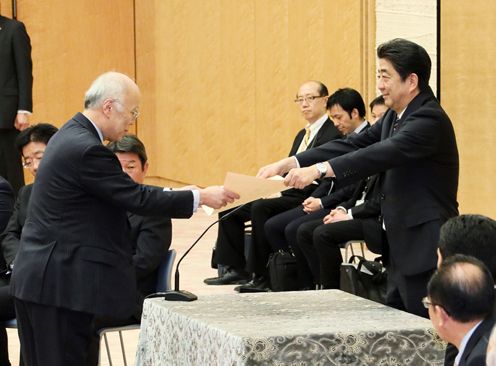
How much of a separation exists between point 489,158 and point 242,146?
444 cm

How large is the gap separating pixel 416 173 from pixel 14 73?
17.9ft

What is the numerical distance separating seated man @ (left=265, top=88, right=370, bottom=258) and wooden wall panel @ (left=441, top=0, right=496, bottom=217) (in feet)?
3.86

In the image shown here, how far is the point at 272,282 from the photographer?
302 inches

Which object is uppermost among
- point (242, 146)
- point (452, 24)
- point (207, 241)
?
point (452, 24)

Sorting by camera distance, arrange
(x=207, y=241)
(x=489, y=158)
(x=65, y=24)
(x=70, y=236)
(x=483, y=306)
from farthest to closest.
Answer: (x=65, y=24) → (x=207, y=241) → (x=489, y=158) → (x=70, y=236) → (x=483, y=306)

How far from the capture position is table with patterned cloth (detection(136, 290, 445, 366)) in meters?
3.68

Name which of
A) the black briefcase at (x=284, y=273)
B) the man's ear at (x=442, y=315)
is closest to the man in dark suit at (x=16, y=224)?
the black briefcase at (x=284, y=273)

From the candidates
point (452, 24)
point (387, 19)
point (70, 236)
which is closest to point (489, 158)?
point (452, 24)

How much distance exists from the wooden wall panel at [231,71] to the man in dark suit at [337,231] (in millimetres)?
2622

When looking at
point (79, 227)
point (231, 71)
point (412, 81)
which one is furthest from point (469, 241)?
point (231, 71)

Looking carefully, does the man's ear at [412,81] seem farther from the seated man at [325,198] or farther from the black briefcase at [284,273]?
the black briefcase at [284,273]

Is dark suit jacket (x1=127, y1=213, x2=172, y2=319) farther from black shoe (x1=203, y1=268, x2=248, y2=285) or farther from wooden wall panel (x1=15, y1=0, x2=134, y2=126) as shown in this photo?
wooden wall panel (x1=15, y1=0, x2=134, y2=126)

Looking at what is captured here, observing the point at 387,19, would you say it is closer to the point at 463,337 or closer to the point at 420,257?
the point at 420,257


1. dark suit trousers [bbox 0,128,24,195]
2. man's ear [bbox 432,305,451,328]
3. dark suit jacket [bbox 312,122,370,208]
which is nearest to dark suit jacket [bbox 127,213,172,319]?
dark suit jacket [bbox 312,122,370,208]
